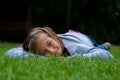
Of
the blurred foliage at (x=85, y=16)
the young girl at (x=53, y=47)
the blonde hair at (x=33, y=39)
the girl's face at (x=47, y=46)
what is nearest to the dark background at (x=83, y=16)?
the blurred foliage at (x=85, y=16)

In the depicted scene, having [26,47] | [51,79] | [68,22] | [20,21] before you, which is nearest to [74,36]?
[26,47]

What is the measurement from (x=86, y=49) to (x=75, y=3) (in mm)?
12417

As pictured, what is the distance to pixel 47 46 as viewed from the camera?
535 centimetres

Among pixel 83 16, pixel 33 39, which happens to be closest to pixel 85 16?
pixel 83 16

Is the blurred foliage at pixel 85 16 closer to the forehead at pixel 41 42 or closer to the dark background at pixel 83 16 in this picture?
the dark background at pixel 83 16

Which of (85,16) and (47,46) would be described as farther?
(85,16)

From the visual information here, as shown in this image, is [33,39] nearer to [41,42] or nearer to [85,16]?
[41,42]

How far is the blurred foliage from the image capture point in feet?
59.2

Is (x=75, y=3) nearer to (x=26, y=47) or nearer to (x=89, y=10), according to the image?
(x=89, y=10)

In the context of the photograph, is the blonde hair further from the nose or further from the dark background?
the dark background

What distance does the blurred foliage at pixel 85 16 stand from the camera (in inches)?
710

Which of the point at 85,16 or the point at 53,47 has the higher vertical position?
the point at 53,47

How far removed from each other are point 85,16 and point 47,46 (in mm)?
13182

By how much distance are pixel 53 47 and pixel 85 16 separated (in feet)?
43.2
